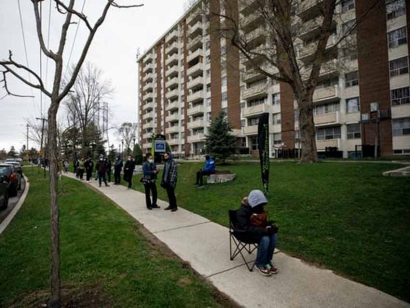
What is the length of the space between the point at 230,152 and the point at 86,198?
1234 cm

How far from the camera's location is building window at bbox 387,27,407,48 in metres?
20.8

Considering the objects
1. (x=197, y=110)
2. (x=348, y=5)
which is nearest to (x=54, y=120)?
(x=348, y=5)

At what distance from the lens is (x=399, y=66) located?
2105 cm

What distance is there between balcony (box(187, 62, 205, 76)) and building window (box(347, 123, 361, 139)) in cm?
2882

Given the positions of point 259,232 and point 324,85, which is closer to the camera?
point 259,232

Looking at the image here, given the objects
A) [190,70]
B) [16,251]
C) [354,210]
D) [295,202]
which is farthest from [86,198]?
[190,70]

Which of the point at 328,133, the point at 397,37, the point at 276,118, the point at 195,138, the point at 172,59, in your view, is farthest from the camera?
the point at 172,59

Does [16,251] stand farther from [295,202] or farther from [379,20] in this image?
[379,20]

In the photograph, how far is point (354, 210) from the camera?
5.48 meters

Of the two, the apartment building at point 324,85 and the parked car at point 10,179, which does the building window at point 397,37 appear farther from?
the parked car at point 10,179

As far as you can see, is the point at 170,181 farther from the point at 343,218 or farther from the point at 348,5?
the point at 348,5

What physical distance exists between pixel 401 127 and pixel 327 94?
288 inches

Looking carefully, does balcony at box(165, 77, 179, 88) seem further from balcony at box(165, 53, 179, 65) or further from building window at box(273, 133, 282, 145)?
building window at box(273, 133, 282, 145)

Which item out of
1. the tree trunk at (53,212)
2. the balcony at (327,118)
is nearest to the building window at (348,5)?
the balcony at (327,118)
